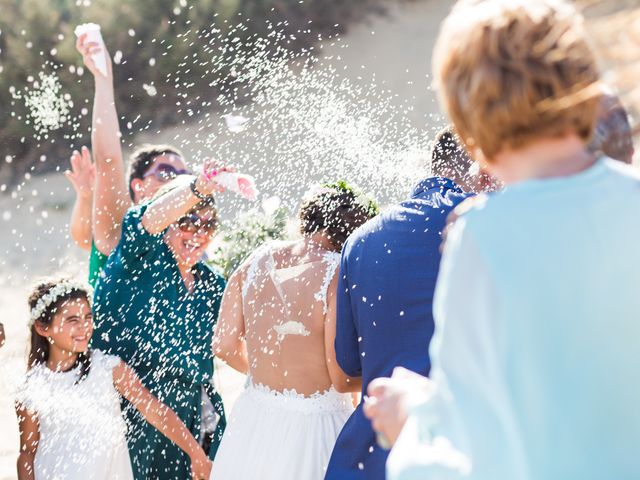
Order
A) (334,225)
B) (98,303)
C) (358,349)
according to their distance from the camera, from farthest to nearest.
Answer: (98,303) < (334,225) < (358,349)

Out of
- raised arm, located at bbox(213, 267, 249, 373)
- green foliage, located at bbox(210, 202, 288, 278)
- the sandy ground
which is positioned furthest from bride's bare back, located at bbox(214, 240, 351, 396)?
green foliage, located at bbox(210, 202, 288, 278)

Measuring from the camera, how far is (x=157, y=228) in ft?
12.1

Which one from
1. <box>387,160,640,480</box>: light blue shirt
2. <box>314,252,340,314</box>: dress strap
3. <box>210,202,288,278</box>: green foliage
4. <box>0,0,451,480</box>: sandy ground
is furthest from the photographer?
<box>0,0,451,480</box>: sandy ground

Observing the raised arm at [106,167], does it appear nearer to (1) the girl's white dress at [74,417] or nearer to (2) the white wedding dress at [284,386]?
(1) the girl's white dress at [74,417]

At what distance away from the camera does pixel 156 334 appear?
3.96 metres

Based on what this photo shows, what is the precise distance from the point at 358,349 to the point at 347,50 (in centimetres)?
1491

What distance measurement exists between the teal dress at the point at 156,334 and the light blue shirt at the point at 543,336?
2.65 metres

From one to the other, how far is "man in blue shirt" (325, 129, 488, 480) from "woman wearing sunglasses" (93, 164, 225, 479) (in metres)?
1.00

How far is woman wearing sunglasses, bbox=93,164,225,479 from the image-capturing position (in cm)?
388

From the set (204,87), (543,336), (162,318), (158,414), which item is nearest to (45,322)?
(162,318)

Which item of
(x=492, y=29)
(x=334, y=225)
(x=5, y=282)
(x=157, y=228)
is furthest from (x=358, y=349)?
(x=5, y=282)

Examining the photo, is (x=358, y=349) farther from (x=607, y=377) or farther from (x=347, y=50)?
(x=347, y=50)

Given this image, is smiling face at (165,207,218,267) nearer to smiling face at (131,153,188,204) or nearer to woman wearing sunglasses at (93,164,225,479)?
woman wearing sunglasses at (93,164,225,479)

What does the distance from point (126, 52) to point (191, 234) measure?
12616 millimetres
